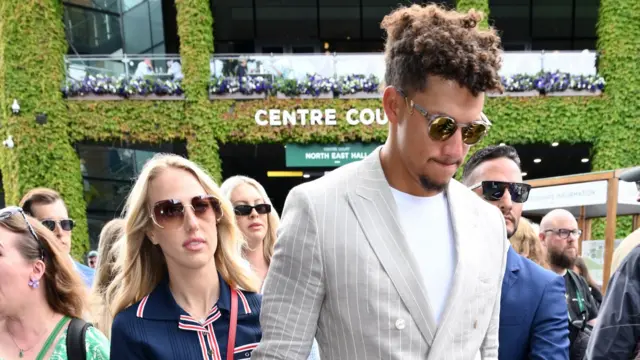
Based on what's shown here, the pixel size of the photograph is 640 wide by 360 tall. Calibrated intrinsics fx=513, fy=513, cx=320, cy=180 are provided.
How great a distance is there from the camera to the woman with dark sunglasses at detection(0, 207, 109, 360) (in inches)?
88.0

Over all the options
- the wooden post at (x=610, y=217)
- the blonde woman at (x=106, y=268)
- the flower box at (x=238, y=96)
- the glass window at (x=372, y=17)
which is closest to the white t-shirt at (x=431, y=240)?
the blonde woman at (x=106, y=268)

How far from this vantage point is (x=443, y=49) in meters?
1.38

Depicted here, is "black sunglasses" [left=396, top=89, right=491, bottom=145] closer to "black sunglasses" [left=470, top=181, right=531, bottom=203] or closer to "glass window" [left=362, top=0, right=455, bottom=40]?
"black sunglasses" [left=470, top=181, right=531, bottom=203]

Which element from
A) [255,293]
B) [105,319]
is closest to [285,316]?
[255,293]

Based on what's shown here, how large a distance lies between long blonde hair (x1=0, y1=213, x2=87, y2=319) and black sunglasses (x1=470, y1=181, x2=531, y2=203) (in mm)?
2089

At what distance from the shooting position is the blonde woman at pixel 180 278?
2.03m

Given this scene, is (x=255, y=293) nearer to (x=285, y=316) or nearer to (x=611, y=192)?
(x=285, y=316)

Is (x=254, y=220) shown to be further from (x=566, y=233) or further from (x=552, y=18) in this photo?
(x=552, y=18)

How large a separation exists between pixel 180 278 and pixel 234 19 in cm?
1727

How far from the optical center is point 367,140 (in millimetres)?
13438

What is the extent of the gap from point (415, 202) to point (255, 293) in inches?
42.2

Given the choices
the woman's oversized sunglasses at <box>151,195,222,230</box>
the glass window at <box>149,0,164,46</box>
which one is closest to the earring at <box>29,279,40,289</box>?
the woman's oversized sunglasses at <box>151,195,222,230</box>

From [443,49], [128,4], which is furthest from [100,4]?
[443,49]

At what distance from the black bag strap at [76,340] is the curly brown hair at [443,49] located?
69.9 inches
